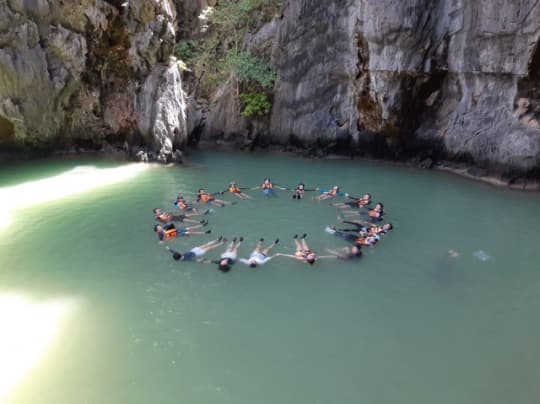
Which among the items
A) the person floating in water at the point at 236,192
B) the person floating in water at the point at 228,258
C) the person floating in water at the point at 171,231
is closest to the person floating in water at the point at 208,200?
the person floating in water at the point at 236,192

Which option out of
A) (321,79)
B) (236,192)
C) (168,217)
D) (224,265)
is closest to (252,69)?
(321,79)

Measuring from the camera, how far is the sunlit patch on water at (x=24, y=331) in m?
7.36

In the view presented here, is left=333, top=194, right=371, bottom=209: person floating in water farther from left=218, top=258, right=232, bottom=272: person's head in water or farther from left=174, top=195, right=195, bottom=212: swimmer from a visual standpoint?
left=218, top=258, right=232, bottom=272: person's head in water

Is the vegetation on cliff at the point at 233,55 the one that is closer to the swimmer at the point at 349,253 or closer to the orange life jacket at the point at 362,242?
the orange life jacket at the point at 362,242

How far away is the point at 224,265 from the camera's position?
10930mm

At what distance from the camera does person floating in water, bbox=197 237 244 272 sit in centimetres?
1097

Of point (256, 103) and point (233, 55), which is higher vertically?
point (233, 55)

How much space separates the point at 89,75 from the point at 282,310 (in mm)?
21927

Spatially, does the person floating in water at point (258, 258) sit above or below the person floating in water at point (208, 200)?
below

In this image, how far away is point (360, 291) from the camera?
10031mm

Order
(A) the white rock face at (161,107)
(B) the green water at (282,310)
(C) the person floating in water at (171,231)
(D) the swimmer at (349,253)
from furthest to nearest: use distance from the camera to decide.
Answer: (A) the white rock face at (161,107), (C) the person floating in water at (171,231), (D) the swimmer at (349,253), (B) the green water at (282,310)

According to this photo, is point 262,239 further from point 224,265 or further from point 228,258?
point 224,265

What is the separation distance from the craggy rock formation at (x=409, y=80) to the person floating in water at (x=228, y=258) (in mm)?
14377

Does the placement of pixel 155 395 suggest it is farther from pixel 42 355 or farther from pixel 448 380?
pixel 448 380
